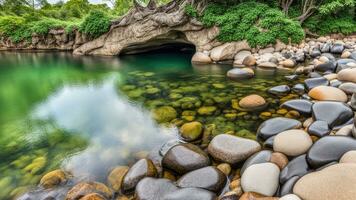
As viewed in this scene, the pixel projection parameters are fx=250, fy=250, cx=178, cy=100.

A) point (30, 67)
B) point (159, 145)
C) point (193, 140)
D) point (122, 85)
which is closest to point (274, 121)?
point (193, 140)

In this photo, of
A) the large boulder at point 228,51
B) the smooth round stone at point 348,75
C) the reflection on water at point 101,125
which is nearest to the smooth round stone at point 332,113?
the smooth round stone at point 348,75

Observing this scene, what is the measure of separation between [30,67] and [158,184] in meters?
12.1

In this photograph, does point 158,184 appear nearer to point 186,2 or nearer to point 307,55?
point 307,55

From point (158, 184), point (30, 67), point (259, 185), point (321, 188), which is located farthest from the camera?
point (30, 67)

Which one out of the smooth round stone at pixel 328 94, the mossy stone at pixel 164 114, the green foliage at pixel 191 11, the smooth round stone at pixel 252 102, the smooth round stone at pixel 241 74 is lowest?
the mossy stone at pixel 164 114

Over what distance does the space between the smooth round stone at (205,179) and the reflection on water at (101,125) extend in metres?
1.20

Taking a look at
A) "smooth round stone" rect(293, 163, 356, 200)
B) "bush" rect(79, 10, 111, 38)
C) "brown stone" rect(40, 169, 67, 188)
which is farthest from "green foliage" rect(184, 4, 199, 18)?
"smooth round stone" rect(293, 163, 356, 200)

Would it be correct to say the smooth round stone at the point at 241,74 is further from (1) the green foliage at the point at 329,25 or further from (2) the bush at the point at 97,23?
(2) the bush at the point at 97,23

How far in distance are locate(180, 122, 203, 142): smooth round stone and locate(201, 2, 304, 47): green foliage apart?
7857mm

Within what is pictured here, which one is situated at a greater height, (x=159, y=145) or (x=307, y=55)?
(x=307, y=55)

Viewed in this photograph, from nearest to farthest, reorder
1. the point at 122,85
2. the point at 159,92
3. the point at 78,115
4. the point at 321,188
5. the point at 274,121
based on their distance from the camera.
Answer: the point at 321,188, the point at 274,121, the point at 78,115, the point at 159,92, the point at 122,85

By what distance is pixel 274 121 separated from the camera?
3.98 meters

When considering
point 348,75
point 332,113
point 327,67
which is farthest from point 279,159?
point 327,67

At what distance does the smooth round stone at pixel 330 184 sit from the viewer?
2153 mm
